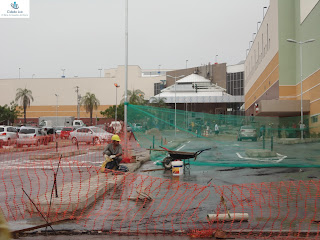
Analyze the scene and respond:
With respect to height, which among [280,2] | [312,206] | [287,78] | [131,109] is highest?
[280,2]

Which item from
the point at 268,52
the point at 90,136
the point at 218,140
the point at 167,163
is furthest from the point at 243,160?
the point at 268,52

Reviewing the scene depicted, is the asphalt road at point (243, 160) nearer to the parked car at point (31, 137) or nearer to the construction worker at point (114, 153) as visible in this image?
the construction worker at point (114, 153)

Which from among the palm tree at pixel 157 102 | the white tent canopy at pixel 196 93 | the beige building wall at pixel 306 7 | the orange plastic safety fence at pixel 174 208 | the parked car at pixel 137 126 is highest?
the beige building wall at pixel 306 7

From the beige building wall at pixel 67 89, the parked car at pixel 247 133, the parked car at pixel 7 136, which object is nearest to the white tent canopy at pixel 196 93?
the beige building wall at pixel 67 89

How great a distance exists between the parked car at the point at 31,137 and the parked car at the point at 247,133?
760 inches

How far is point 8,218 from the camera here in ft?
24.6

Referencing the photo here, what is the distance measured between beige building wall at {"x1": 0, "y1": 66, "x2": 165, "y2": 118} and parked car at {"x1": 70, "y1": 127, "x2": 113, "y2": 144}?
71.8 meters

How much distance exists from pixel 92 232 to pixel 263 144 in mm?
12303

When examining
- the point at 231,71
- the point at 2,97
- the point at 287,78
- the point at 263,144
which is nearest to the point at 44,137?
the point at 263,144

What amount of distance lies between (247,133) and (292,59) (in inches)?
1167

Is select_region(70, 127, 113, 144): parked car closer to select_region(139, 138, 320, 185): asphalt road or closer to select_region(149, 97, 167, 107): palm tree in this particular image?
select_region(139, 138, 320, 185): asphalt road

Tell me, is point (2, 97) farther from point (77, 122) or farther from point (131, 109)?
point (131, 109)

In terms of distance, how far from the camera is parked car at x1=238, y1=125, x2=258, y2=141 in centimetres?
1783

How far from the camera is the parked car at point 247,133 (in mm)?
17828
